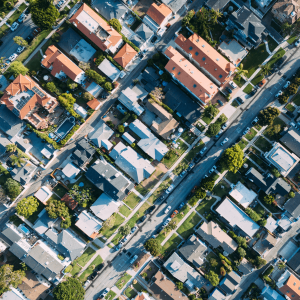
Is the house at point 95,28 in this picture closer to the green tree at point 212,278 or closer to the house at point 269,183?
the house at point 269,183

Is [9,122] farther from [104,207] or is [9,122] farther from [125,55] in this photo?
[125,55]

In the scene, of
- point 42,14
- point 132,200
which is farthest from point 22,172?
point 42,14

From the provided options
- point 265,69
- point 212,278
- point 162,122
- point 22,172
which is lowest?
point 22,172

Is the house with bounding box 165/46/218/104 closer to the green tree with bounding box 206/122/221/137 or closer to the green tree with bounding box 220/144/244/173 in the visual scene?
the green tree with bounding box 206/122/221/137

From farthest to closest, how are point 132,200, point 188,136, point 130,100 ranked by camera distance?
point 188,136
point 132,200
point 130,100

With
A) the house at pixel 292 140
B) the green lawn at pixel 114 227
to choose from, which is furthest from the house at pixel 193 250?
the house at pixel 292 140

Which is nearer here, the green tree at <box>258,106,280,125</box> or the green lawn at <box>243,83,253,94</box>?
the green tree at <box>258,106,280,125</box>

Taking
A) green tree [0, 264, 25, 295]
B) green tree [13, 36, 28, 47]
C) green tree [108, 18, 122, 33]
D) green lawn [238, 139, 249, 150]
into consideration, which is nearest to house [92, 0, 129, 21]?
green tree [108, 18, 122, 33]

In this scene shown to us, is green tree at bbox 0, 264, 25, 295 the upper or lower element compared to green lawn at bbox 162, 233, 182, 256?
lower
